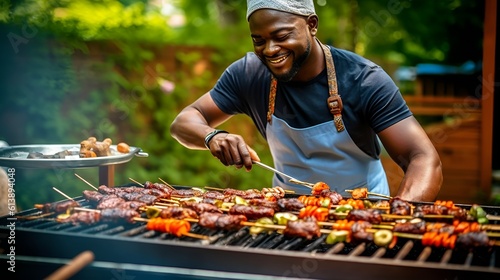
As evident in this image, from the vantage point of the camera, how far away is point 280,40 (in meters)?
3.57

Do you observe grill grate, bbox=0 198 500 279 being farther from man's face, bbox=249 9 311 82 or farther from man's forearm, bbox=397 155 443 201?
man's face, bbox=249 9 311 82

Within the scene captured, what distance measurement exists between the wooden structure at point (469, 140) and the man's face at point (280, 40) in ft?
12.6

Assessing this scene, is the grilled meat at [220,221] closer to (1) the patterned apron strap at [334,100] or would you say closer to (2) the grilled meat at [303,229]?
(2) the grilled meat at [303,229]

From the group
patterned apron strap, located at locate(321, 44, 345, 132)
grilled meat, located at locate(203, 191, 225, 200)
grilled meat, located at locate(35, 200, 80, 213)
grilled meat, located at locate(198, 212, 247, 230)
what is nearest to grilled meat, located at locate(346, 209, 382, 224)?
grilled meat, located at locate(198, 212, 247, 230)

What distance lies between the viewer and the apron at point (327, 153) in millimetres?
3857

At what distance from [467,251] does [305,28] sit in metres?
1.73

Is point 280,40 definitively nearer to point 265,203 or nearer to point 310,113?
point 310,113

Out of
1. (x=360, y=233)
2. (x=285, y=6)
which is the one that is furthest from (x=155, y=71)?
(x=360, y=233)

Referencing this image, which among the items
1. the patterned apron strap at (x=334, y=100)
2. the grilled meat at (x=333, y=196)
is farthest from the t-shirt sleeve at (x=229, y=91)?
the grilled meat at (x=333, y=196)

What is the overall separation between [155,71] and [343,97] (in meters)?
4.54

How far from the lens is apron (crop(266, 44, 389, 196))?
386cm

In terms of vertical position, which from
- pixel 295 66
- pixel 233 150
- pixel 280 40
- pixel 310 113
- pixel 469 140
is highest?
pixel 280 40

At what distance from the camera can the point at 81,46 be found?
718 centimetres

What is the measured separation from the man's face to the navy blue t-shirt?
0.29 m
